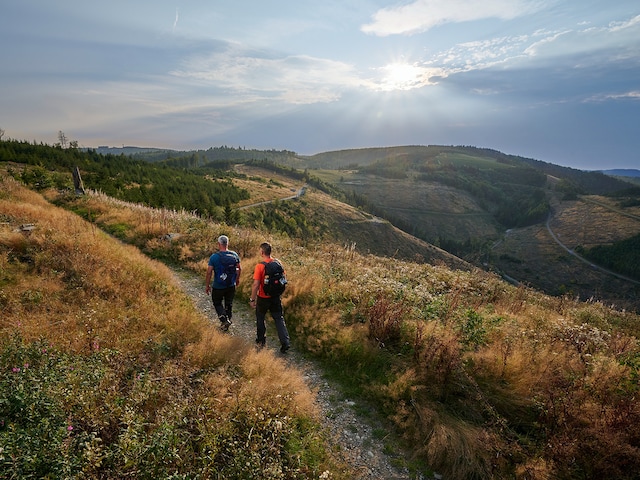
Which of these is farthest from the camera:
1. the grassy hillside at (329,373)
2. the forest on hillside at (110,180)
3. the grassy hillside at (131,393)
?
the forest on hillside at (110,180)

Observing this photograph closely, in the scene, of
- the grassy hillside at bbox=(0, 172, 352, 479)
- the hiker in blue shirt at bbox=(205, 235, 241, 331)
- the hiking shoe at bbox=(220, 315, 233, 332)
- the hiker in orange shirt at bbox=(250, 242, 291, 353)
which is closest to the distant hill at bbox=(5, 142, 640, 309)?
the hiker in orange shirt at bbox=(250, 242, 291, 353)

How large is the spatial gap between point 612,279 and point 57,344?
13473 centimetres

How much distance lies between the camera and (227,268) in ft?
26.7

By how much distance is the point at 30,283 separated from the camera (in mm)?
7551

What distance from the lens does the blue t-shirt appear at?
8.07 metres

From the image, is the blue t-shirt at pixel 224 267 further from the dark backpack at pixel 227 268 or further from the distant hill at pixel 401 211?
the distant hill at pixel 401 211

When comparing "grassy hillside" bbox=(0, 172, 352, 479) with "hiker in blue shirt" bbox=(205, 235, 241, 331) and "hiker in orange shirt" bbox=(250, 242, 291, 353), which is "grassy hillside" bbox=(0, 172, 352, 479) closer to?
"hiker in blue shirt" bbox=(205, 235, 241, 331)

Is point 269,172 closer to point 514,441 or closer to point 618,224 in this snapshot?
point 618,224

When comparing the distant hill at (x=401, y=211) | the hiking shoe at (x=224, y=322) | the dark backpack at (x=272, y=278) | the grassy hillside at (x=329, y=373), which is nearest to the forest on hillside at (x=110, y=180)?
the distant hill at (x=401, y=211)

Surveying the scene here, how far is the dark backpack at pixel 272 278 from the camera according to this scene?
289 inches

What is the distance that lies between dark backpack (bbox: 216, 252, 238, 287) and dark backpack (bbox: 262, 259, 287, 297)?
1.22 m

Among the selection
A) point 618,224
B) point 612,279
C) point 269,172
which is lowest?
point 612,279

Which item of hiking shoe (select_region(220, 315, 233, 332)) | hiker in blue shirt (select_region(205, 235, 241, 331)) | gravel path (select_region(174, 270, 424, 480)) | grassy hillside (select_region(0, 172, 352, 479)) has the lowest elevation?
gravel path (select_region(174, 270, 424, 480))

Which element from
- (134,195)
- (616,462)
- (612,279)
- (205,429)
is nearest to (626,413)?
(616,462)
